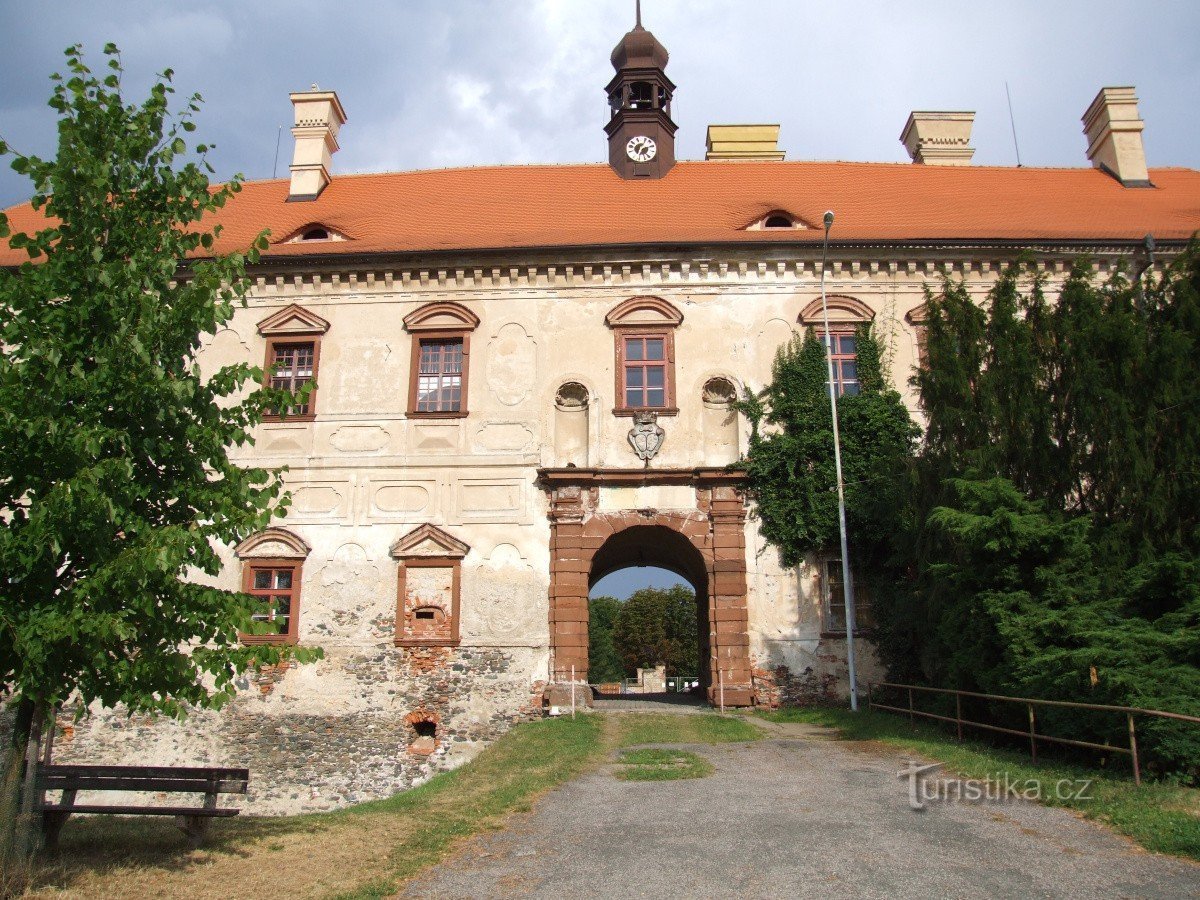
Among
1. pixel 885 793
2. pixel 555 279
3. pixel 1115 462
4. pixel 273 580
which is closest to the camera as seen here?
pixel 885 793

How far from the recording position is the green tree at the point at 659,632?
207 ft

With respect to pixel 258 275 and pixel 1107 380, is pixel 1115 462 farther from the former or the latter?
pixel 258 275

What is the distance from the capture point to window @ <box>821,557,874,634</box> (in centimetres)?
1761

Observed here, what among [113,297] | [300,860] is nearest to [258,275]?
[113,297]

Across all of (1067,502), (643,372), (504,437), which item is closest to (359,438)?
(504,437)

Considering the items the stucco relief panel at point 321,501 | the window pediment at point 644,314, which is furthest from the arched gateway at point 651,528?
the stucco relief panel at point 321,501

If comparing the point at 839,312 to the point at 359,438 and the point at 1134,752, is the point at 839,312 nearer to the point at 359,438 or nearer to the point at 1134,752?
the point at 359,438

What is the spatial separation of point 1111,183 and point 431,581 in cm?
1972

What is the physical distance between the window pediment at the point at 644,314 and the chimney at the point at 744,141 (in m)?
11.2

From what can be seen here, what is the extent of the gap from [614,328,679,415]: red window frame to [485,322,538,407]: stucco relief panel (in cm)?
179

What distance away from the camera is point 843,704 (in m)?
17.3

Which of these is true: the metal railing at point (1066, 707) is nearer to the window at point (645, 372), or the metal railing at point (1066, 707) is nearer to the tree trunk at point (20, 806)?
the window at point (645, 372)

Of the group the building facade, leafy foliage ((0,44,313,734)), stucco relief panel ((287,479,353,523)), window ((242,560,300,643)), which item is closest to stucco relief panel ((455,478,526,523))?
the building facade

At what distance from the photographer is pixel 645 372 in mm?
19266
